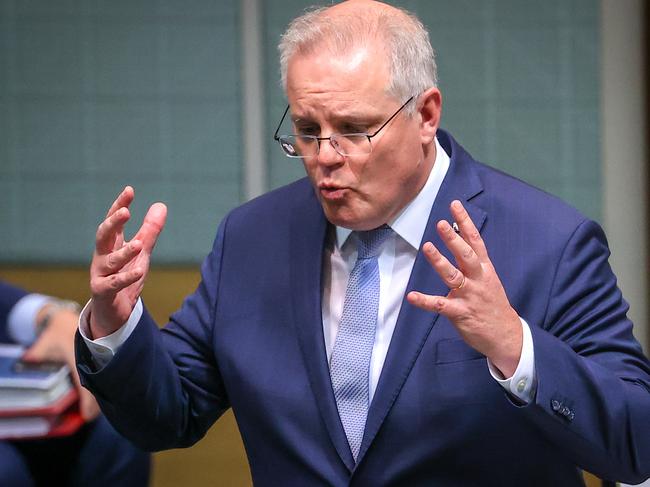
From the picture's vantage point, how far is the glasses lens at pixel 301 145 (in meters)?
1.93

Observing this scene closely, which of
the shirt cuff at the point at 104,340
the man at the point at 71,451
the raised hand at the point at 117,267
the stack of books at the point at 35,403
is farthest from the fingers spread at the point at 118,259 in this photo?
A: the man at the point at 71,451

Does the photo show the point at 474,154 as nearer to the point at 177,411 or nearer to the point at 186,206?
the point at 186,206

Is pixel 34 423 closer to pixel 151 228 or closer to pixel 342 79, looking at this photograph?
pixel 151 228

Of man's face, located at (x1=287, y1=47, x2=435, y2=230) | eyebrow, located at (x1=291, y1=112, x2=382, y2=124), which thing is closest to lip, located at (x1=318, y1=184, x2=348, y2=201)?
man's face, located at (x1=287, y1=47, x2=435, y2=230)

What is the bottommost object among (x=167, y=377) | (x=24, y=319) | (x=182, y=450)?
(x=182, y=450)

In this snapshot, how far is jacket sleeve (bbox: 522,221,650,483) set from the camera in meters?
1.76

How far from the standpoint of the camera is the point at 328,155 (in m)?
1.90

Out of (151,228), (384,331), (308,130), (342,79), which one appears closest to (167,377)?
(151,228)

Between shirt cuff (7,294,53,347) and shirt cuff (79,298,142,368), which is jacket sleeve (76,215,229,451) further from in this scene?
shirt cuff (7,294,53,347)

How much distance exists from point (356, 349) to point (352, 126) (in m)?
0.37

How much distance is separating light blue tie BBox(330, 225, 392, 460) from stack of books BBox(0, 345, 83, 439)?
0.91 meters

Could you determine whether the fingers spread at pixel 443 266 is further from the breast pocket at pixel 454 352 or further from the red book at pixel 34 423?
the red book at pixel 34 423

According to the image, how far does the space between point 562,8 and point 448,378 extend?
2.06 m

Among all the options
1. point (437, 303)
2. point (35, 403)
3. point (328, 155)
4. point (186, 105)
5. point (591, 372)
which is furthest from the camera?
point (186, 105)
